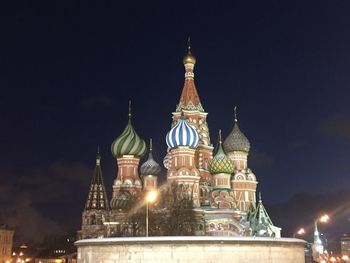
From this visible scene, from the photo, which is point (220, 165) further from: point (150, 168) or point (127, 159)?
point (127, 159)

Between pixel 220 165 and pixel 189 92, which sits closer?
pixel 220 165

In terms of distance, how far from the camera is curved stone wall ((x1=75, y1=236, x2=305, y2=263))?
20875mm

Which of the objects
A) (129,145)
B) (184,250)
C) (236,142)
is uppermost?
(236,142)

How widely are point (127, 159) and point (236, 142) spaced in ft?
36.0

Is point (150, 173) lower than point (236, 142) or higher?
lower

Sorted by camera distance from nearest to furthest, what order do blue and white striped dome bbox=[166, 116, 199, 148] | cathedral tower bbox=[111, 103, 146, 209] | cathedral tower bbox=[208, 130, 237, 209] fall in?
blue and white striped dome bbox=[166, 116, 199, 148], cathedral tower bbox=[208, 130, 237, 209], cathedral tower bbox=[111, 103, 146, 209]

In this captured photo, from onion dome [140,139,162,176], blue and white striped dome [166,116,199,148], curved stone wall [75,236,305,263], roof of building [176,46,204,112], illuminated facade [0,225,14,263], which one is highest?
roof of building [176,46,204,112]

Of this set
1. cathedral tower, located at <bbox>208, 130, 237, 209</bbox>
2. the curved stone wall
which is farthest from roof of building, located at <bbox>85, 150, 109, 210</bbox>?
the curved stone wall

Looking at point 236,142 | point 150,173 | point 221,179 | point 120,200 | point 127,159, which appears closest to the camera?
point 120,200

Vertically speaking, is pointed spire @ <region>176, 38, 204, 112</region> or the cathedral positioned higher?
pointed spire @ <region>176, 38, 204, 112</region>

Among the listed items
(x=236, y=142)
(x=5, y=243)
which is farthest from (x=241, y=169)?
(x=5, y=243)

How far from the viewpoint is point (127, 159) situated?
53.3 m

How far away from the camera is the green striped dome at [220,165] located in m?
50.2

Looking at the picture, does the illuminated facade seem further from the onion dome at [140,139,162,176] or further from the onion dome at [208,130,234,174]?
the onion dome at [208,130,234,174]
